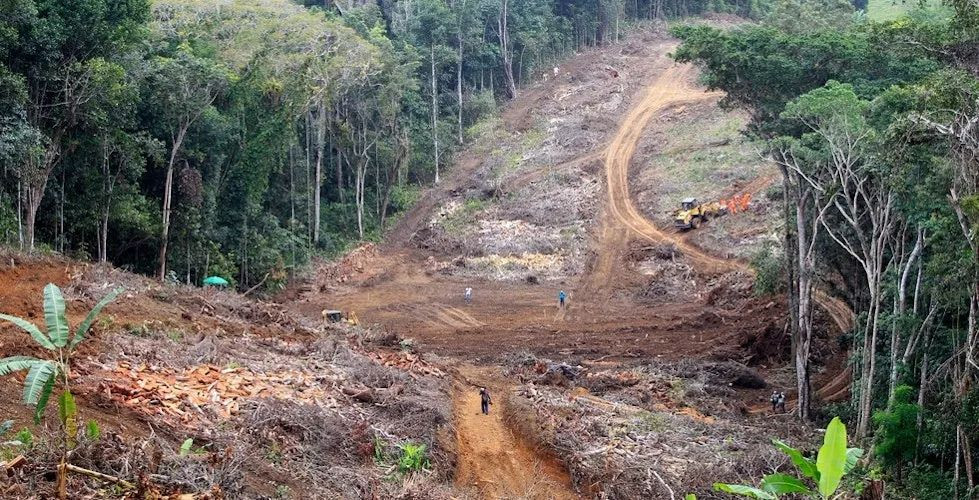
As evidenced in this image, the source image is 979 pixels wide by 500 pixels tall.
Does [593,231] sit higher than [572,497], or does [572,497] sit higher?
[572,497]

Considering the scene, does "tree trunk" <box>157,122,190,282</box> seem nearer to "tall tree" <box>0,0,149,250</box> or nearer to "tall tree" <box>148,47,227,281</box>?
"tall tree" <box>148,47,227,281</box>

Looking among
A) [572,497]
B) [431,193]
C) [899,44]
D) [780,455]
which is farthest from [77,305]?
[431,193]

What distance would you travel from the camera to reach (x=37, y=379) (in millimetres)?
7277

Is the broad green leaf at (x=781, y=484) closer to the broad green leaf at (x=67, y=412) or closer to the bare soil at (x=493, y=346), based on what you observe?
the bare soil at (x=493, y=346)

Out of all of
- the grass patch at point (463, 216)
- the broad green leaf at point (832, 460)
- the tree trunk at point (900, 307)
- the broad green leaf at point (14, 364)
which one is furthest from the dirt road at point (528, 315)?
the broad green leaf at point (832, 460)

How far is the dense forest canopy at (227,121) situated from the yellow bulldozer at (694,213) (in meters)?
14.5

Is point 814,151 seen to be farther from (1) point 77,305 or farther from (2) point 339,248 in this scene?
(2) point 339,248

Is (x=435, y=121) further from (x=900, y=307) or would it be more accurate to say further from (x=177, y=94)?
(x=900, y=307)

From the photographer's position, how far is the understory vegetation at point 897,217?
13523 mm

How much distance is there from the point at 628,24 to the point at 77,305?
59805 millimetres

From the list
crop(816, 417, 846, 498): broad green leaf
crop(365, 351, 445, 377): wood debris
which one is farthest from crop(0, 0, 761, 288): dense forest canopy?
crop(816, 417, 846, 498): broad green leaf

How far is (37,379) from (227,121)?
83.5 feet

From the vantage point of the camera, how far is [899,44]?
1775 cm

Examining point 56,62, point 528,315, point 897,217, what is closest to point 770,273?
point 897,217
